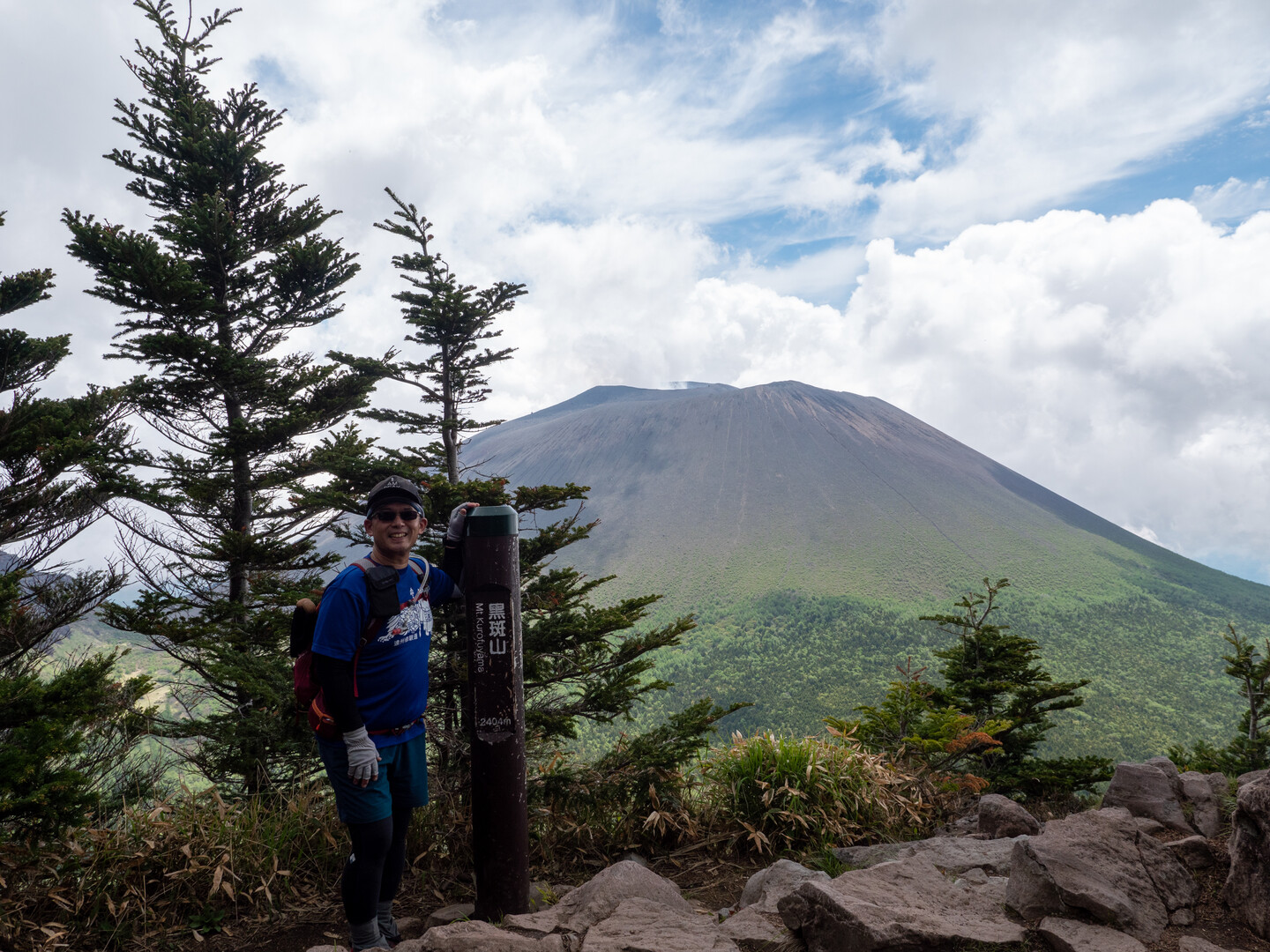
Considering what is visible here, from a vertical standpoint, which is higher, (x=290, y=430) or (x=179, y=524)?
(x=290, y=430)

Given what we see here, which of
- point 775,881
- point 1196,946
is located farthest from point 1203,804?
point 775,881

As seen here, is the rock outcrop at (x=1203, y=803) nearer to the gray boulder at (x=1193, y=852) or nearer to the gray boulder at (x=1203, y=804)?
the gray boulder at (x=1203, y=804)

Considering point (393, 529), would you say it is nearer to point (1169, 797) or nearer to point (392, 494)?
point (392, 494)

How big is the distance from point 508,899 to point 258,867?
1.66 m

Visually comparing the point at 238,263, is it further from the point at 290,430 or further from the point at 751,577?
the point at 751,577

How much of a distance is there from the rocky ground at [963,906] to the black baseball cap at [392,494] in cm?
183

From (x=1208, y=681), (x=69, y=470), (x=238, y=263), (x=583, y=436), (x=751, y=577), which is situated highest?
(x=583, y=436)

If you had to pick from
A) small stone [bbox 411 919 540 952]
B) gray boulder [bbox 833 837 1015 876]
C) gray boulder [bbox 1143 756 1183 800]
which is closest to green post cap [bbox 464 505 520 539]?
small stone [bbox 411 919 540 952]

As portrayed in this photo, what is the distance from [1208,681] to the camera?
59.2 meters

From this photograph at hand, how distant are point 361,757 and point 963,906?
285 cm

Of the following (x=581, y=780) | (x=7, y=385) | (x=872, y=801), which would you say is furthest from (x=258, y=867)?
(x=7, y=385)

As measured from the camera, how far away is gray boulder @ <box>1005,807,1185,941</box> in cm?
305

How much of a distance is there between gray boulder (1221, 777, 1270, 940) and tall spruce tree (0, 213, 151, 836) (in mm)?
6153

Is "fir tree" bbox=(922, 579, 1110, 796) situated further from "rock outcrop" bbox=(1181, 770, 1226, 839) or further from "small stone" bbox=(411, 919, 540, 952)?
"small stone" bbox=(411, 919, 540, 952)
